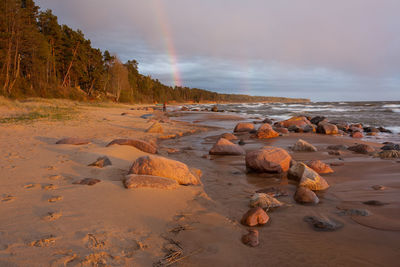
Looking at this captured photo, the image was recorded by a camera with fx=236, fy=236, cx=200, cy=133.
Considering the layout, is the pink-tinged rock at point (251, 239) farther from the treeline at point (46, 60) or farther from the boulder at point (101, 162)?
the treeline at point (46, 60)

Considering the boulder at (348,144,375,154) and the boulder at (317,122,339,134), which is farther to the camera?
the boulder at (317,122,339,134)

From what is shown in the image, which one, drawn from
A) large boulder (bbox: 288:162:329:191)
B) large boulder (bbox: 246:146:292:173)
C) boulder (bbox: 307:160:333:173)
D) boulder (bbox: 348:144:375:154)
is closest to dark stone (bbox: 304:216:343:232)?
large boulder (bbox: 288:162:329:191)

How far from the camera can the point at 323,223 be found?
3.11 m

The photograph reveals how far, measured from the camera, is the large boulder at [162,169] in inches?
167

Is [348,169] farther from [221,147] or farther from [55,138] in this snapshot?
[55,138]

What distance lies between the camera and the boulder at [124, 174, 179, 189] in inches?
150

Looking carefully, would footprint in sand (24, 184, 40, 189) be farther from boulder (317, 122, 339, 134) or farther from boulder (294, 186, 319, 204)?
boulder (317, 122, 339, 134)

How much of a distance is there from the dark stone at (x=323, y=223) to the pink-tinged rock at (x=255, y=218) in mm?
601

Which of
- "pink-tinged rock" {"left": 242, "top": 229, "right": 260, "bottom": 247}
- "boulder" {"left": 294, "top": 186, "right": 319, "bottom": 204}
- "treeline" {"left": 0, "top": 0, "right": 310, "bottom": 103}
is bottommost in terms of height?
"pink-tinged rock" {"left": 242, "top": 229, "right": 260, "bottom": 247}

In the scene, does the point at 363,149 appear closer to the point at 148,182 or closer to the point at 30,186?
the point at 148,182

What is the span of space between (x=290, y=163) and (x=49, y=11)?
47.3 metres

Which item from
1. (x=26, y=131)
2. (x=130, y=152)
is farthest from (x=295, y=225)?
(x=26, y=131)

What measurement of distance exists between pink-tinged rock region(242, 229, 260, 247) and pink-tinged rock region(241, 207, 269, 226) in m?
0.25

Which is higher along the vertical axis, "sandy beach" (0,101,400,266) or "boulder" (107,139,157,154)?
"boulder" (107,139,157,154)
